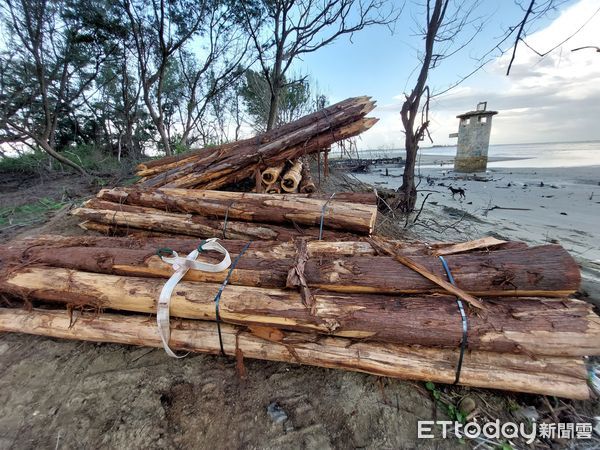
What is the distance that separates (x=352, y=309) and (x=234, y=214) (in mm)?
2038

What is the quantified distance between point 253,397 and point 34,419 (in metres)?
1.38

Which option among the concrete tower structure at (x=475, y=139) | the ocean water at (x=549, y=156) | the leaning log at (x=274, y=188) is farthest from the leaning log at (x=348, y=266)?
the concrete tower structure at (x=475, y=139)

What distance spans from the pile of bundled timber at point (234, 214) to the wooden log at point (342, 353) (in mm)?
1325

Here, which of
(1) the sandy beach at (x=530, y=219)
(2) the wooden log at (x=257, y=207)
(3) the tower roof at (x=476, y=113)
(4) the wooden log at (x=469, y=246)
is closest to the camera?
(4) the wooden log at (x=469, y=246)

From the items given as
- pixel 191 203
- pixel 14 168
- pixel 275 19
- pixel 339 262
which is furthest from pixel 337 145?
pixel 14 168

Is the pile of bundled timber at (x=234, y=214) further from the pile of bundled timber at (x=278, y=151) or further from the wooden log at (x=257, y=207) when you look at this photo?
the pile of bundled timber at (x=278, y=151)

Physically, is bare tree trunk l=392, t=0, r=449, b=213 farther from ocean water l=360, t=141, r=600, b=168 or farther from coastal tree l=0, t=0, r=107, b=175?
coastal tree l=0, t=0, r=107, b=175

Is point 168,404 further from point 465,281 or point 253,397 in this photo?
point 465,281

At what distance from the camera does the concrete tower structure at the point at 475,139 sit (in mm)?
16875

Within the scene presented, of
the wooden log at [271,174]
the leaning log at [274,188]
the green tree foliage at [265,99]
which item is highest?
the green tree foliage at [265,99]

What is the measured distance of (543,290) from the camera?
5.95ft

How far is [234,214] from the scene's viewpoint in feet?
10.7

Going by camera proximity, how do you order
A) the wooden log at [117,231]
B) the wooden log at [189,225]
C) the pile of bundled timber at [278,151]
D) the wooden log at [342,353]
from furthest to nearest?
the pile of bundled timber at [278,151] → the wooden log at [117,231] → the wooden log at [189,225] → the wooden log at [342,353]

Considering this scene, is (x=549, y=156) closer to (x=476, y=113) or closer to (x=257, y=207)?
(x=476, y=113)
